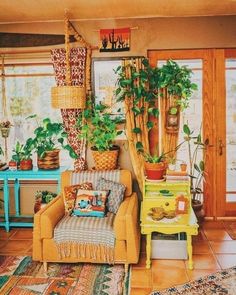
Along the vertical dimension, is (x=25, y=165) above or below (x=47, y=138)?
below

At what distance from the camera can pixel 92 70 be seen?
4.93 metres

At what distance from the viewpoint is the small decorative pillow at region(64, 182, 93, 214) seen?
163 inches

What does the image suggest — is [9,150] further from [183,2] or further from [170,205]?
[183,2]

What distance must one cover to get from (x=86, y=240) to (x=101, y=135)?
1.40 m

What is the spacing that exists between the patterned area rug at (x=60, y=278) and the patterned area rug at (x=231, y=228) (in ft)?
5.18

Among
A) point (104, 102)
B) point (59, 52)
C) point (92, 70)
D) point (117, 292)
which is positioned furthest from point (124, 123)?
point (117, 292)

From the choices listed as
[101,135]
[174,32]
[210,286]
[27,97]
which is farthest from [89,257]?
[174,32]

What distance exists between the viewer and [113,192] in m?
4.14

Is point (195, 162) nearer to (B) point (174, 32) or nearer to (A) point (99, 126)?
(A) point (99, 126)

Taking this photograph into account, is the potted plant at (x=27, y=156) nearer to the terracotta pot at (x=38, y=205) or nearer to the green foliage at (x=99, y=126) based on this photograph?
the terracotta pot at (x=38, y=205)

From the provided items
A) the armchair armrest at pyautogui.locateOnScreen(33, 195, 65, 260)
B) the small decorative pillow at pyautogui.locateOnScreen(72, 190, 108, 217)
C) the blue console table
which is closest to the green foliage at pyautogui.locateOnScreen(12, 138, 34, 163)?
the blue console table

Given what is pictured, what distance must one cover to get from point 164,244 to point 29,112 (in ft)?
8.43

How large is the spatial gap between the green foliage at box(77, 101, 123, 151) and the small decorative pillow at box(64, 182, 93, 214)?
22.9 inches

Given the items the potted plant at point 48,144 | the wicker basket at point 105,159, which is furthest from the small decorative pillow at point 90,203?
the potted plant at point 48,144
